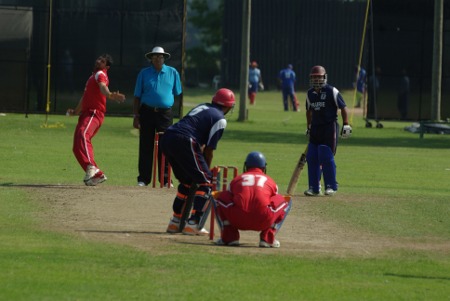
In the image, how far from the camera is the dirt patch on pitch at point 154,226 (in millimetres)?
13742

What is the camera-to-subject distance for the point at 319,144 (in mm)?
19656

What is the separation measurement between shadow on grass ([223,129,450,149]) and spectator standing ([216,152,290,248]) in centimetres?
1903

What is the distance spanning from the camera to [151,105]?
19.8 metres

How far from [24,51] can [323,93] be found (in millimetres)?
16580

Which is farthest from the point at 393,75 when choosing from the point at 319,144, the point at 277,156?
the point at 319,144

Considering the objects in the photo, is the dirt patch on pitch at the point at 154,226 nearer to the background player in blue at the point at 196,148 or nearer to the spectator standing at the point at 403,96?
the background player in blue at the point at 196,148

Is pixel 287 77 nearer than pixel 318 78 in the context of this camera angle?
No

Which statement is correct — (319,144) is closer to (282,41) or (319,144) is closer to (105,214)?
(105,214)

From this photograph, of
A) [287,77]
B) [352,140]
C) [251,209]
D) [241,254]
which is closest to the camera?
[241,254]

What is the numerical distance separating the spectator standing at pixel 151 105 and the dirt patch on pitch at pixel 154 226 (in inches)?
39.6

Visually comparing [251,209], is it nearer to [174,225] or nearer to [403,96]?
[174,225]

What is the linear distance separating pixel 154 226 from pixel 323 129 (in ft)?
16.8

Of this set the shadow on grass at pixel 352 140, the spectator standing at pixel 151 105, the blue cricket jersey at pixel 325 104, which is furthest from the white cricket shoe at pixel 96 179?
the shadow on grass at pixel 352 140

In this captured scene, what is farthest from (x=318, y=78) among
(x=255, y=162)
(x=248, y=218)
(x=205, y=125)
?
(x=248, y=218)
